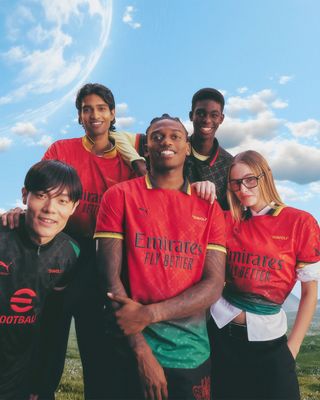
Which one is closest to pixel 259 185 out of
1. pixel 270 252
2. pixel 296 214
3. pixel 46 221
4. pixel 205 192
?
pixel 296 214

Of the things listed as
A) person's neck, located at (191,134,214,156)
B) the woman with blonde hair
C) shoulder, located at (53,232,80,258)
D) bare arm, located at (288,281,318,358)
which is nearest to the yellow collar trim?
person's neck, located at (191,134,214,156)

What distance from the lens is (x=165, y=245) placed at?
4.64m

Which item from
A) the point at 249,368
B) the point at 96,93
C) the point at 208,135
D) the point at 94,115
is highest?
the point at 96,93

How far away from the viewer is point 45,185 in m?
5.09

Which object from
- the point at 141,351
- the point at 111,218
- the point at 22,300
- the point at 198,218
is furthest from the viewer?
the point at 22,300

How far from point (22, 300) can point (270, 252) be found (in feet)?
9.64

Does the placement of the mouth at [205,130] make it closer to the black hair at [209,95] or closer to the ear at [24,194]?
the black hair at [209,95]

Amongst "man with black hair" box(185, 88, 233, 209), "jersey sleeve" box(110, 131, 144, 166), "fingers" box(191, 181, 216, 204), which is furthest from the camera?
"man with black hair" box(185, 88, 233, 209)

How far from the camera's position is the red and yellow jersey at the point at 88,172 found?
20.8 ft

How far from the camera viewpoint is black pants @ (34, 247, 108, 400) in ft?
17.0

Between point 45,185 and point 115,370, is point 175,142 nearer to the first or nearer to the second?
point 45,185

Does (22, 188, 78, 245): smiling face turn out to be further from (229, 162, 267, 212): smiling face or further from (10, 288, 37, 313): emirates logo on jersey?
(229, 162, 267, 212): smiling face

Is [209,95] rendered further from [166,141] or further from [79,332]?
[79,332]

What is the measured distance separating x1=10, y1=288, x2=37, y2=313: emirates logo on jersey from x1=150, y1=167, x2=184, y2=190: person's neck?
188cm
